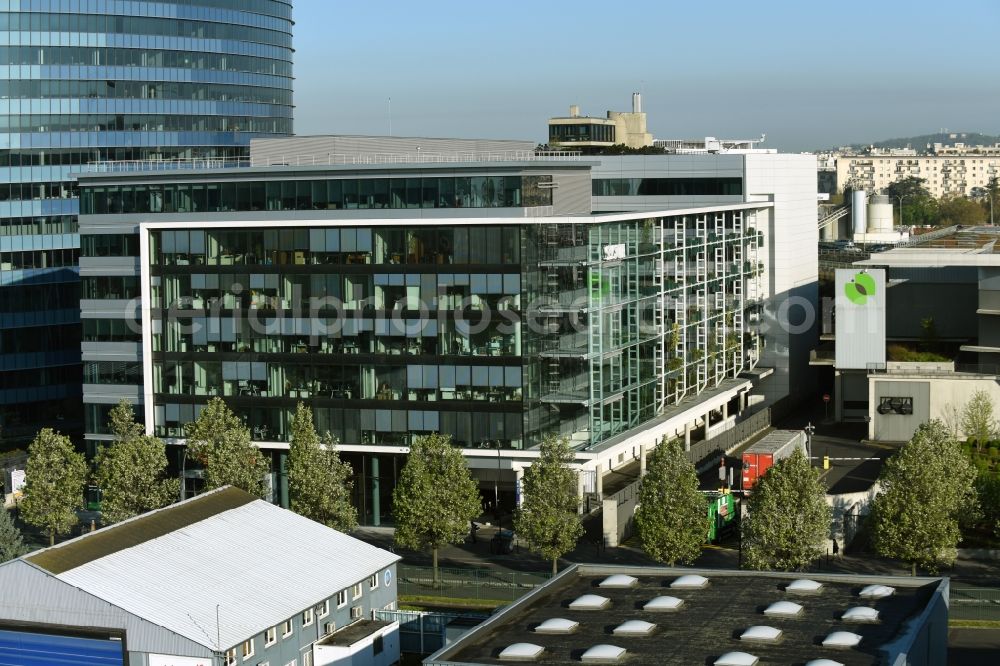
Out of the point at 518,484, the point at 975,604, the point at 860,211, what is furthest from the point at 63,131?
the point at 860,211

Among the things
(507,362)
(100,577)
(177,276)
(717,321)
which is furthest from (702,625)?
(717,321)

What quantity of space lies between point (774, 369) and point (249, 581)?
6011 cm

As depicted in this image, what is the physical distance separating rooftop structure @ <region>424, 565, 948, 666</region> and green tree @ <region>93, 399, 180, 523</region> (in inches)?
1110

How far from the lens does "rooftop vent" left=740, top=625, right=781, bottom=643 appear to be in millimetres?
44531

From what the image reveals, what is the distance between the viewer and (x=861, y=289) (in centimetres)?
10100

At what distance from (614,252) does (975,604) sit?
2713 centimetres

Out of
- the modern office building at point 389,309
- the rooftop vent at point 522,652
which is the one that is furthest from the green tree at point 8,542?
the rooftop vent at point 522,652

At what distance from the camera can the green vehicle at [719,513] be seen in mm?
72312

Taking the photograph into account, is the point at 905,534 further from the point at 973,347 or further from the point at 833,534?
the point at 973,347

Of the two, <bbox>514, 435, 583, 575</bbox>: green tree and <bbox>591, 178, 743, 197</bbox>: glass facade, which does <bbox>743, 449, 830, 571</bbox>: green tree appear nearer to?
<bbox>514, 435, 583, 575</bbox>: green tree

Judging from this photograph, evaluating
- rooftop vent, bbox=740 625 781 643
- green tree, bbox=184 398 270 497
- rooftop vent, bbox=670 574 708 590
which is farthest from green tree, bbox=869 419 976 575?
green tree, bbox=184 398 270 497

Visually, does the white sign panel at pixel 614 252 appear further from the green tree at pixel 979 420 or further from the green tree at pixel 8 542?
the green tree at pixel 8 542

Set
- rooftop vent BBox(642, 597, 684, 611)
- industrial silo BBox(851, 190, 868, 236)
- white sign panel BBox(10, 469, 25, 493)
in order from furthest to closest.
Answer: industrial silo BBox(851, 190, 868, 236) < white sign panel BBox(10, 469, 25, 493) < rooftop vent BBox(642, 597, 684, 611)

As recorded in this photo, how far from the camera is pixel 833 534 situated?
70938mm
